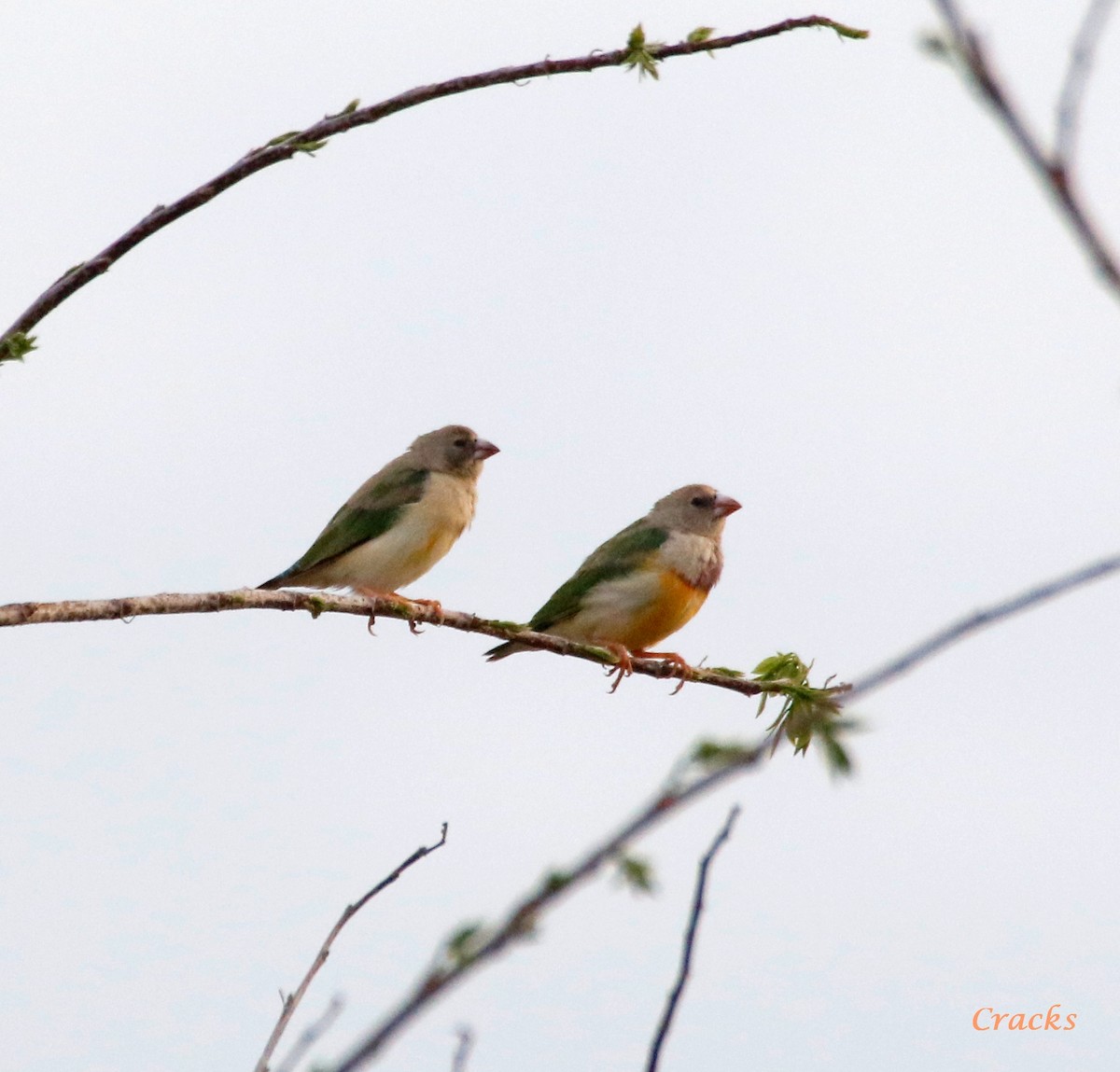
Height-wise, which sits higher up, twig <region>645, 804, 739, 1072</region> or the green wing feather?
the green wing feather

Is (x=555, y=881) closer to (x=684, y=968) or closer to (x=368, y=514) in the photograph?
(x=684, y=968)

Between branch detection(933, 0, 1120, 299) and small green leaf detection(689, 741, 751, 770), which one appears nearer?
branch detection(933, 0, 1120, 299)

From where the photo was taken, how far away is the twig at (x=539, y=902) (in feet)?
4.46

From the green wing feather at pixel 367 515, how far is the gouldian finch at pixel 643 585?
3.31 ft

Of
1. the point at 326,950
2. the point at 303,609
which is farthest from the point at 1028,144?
the point at 303,609

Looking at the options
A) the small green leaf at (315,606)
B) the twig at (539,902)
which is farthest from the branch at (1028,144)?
the small green leaf at (315,606)

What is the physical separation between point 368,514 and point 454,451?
90 centimetres

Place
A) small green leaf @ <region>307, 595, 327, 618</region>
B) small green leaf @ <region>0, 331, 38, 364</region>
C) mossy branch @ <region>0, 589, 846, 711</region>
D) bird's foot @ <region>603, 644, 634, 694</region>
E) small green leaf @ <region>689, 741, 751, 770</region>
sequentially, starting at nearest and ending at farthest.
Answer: small green leaf @ <region>689, 741, 751, 770</region> < small green leaf @ <region>0, 331, 38, 364</region> < mossy branch @ <region>0, 589, 846, 711</region> < small green leaf @ <region>307, 595, 327, 618</region> < bird's foot @ <region>603, 644, 634, 694</region>

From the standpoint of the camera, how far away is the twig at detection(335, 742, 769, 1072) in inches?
53.5

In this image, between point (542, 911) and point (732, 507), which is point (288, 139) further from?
point (732, 507)

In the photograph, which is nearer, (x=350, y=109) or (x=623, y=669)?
(x=350, y=109)

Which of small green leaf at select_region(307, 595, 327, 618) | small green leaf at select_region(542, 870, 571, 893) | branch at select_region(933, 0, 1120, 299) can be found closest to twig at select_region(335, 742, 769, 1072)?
small green leaf at select_region(542, 870, 571, 893)

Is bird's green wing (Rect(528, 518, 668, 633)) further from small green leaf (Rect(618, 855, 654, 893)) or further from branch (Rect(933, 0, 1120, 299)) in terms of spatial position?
branch (Rect(933, 0, 1120, 299))

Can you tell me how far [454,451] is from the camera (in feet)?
34.6
